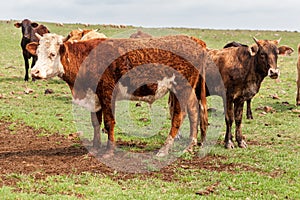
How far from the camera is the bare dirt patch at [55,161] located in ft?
26.3

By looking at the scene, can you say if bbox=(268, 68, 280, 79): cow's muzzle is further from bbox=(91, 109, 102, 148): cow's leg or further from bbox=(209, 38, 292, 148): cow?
bbox=(91, 109, 102, 148): cow's leg

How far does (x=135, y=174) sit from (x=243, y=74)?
3963 mm

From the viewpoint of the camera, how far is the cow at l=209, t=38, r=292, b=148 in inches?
420

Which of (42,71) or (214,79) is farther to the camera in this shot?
(214,79)

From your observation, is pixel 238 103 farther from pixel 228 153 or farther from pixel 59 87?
pixel 59 87

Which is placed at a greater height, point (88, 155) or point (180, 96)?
point (180, 96)

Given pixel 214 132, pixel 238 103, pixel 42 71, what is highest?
pixel 42 71

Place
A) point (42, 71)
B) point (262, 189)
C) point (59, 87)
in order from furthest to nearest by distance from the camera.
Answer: point (59, 87) → point (42, 71) → point (262, 189)

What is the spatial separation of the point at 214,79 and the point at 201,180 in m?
3.75

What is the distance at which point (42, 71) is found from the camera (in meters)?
8.75

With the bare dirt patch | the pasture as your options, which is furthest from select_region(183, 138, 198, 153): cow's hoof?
the bare dirt patch

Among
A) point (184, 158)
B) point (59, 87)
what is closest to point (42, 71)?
point (184, 158)

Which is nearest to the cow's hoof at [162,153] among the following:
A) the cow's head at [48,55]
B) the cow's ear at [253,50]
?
the cow's head at [48,55]

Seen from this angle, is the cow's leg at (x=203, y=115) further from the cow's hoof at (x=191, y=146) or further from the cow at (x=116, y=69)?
the cow at (x=116, y=69)
